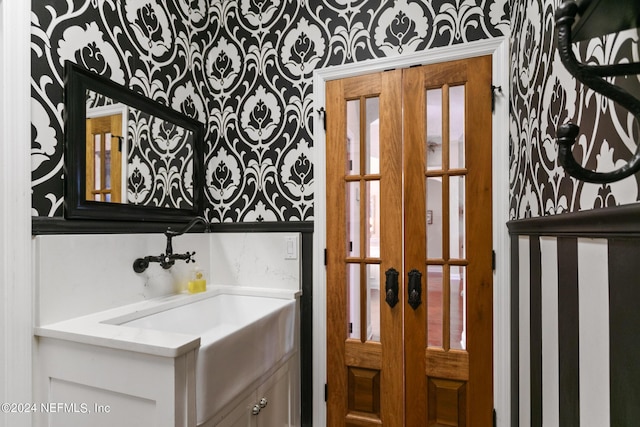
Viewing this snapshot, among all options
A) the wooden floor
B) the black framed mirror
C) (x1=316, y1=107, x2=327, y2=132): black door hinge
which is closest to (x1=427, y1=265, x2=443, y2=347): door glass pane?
the wooden floor

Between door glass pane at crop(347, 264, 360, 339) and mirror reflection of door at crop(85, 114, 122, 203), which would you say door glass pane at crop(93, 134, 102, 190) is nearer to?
mirror reflection of door at crop(85, 114, 122, 203)

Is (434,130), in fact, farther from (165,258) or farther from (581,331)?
(165,258)

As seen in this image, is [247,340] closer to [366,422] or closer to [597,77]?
[366,422]

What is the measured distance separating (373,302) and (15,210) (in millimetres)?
1540

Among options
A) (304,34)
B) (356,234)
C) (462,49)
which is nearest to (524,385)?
(356,234)

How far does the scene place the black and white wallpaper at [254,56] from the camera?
5.38 feet

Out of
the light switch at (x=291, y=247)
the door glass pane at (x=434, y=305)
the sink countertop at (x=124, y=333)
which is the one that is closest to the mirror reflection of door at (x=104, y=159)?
the sink countertop at (x=124, y=333)

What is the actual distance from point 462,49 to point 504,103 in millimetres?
330

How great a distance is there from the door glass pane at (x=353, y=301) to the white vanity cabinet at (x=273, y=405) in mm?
346

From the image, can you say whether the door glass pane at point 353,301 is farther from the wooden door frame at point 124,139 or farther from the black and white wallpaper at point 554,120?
the wooden door frame at point 124,139

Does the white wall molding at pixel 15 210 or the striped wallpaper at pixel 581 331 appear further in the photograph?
the white wall molding at pixel 15 210

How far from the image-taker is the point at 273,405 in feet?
5.30

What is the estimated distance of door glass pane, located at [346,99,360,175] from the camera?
1.88m

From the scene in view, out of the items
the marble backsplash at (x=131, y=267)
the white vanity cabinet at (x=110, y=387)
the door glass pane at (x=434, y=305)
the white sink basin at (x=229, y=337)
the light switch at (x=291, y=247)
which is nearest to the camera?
the white vanity cabinet at (x=110, y=387)
